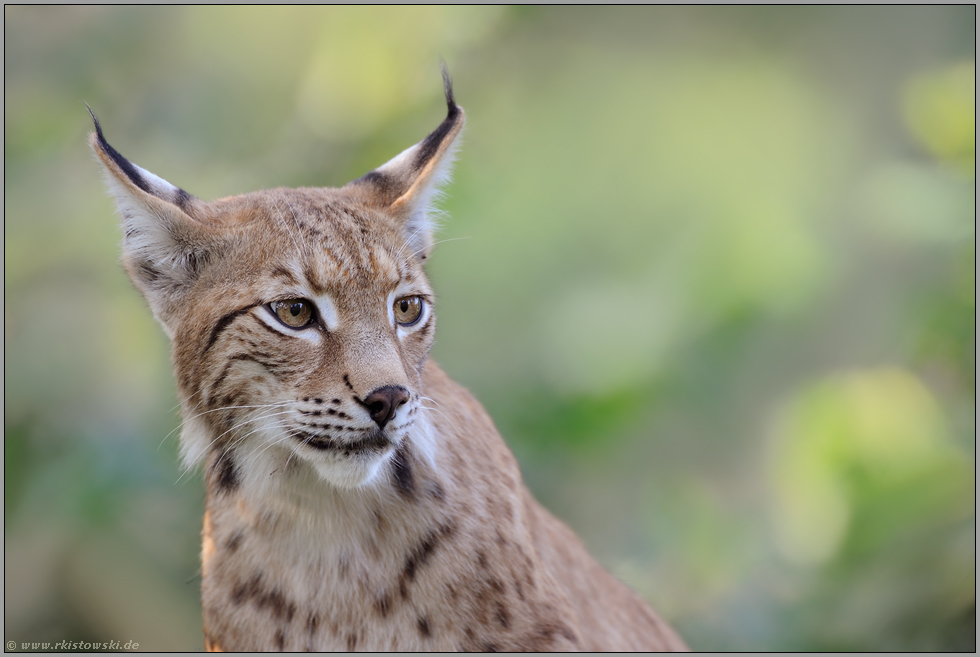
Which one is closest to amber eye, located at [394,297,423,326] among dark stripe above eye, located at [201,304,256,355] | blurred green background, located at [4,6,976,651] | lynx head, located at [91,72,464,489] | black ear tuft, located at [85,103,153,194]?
lynx head, located at [91,72,464,489]

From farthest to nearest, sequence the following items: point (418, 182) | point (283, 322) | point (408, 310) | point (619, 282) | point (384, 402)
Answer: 1. point (619, 282)
2. point (418, 182)
3. point (408, 310)
4. point (283, 322)
5. point (384, 402)

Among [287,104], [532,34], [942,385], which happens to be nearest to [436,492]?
[287,104]

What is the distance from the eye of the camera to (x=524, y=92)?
7652 millimetres

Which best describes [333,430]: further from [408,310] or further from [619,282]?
[619,282]

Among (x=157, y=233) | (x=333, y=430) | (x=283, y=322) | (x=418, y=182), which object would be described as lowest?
(x=333, y=430)

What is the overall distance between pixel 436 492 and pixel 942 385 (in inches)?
196

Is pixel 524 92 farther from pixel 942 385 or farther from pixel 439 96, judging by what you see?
pixel 942 385

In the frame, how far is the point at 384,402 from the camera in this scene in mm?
2453

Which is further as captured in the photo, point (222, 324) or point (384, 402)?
point (222, 324)

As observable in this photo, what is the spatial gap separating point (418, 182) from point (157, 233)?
83cm

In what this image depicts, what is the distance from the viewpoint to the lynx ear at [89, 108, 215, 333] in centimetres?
260

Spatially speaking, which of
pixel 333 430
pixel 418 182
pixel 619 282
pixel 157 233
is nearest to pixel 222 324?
pixel 157 233

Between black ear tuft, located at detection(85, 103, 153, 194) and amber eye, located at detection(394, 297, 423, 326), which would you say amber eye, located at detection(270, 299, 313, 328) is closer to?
amber eye, located at detection(394, 297, 423, 326)

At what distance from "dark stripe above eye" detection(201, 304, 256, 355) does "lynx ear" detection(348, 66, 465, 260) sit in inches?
24.2
